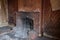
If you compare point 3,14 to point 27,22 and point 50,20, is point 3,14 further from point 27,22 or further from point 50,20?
point 50,20

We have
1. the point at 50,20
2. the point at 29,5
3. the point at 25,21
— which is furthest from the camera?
the point at 25,21

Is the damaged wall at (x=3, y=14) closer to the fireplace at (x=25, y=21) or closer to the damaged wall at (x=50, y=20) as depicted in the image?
the fireplace at (x=25, y=21)

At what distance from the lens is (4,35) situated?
9.17 ft

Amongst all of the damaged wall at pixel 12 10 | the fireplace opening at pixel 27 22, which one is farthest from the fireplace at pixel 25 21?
the damaged wall at pixel 12 10

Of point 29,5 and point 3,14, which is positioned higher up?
point 29,5

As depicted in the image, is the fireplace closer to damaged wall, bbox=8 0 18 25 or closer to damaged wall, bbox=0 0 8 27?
damaged wall, bbox=8 0 18 25

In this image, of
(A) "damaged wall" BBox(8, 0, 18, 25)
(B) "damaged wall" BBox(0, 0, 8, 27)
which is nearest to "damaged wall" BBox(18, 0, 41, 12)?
(A) "damaged wall" BBox(8, 0, 18, 25)

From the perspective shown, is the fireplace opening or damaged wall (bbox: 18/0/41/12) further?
the fireplace opening

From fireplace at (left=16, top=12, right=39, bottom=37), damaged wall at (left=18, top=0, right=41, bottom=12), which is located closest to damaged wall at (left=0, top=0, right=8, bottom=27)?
fireplace at (left=16, top=12, right=39, bottom=37)

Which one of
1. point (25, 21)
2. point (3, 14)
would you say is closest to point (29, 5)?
point (25, 21)

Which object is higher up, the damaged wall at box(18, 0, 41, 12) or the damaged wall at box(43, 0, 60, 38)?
the damaged wall at box(18, 0, 41, 12)

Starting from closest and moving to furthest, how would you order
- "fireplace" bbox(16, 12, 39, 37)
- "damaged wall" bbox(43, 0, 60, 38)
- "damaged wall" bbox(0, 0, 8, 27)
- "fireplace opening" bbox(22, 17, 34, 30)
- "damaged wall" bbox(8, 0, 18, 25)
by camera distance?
1. "damaged wall" bbox(43, 0, 60, 38)
2. "fireplace" bbox(16, 12, 39, 37)
3. "fireplace opening" bbox(22, 17, 34, 30)
4. "damaged wall" bbox(8, 0, 18, 25)
5. "damaged wall" bbox(0, 0, 8, 27)

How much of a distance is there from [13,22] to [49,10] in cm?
146

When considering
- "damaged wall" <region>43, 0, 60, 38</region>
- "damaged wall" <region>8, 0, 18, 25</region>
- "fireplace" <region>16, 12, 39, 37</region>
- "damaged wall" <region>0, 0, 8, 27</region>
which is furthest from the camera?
"damaged wall" <region>0, 0, 8, 27</region>
